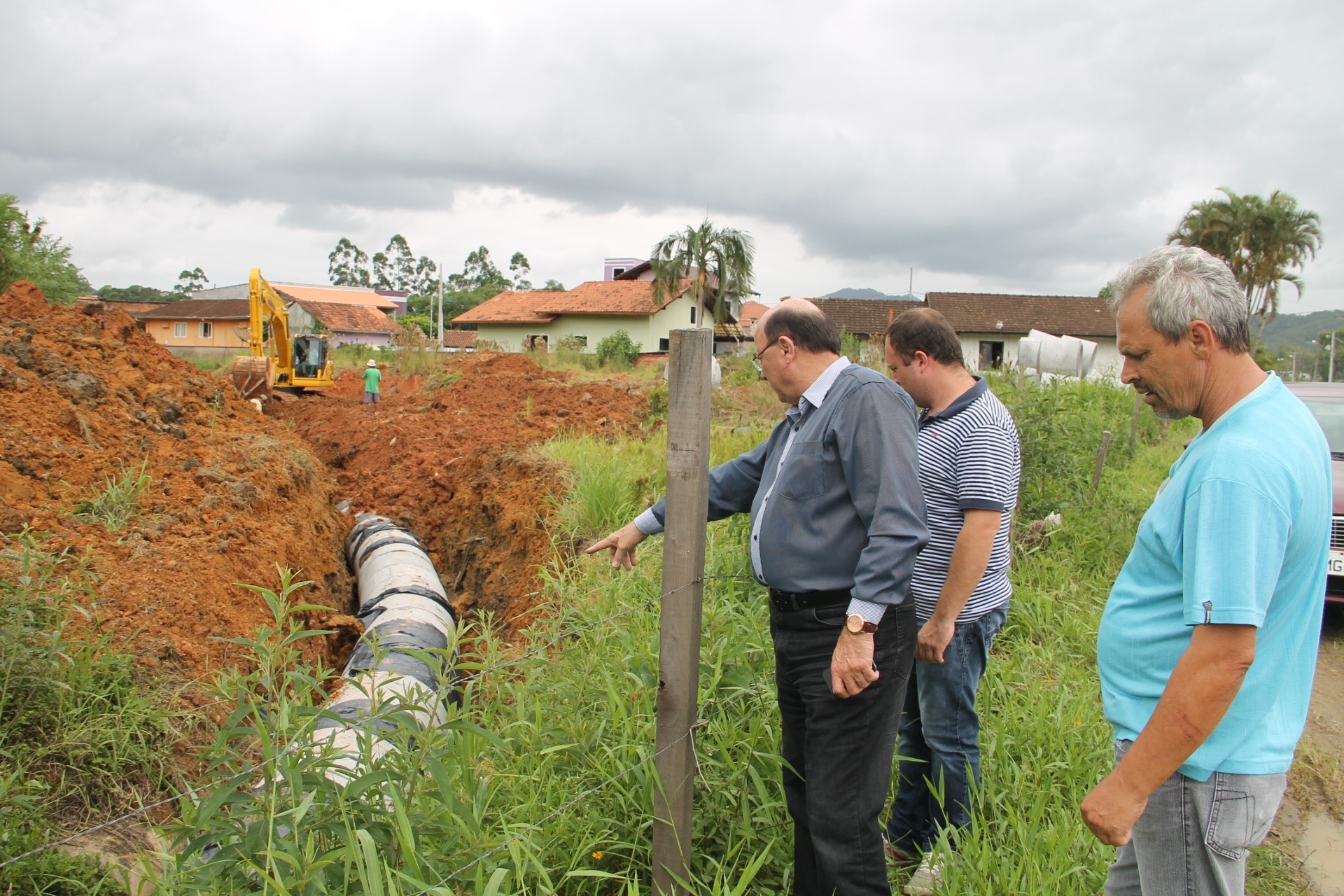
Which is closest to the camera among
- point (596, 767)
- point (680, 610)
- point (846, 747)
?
point (846, 747)

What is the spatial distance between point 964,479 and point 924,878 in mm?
1366

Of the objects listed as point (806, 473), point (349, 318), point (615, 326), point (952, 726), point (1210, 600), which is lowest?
point (952, 726)

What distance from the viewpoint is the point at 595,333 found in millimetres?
37875

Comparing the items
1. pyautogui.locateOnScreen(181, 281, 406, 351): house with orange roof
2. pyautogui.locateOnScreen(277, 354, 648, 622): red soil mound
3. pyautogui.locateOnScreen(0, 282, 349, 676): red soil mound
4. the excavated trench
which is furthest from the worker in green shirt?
pyautogui.locateOnScreen(181, 281, 406, 351): house with orange roof

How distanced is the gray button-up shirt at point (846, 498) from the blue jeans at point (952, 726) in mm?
808

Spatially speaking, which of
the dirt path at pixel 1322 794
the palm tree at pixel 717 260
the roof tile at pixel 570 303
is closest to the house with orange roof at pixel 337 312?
the roof tile at pixel 570 303

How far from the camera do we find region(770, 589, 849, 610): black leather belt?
92.7 inches

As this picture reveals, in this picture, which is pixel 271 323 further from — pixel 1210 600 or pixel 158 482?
pixel 1210 600

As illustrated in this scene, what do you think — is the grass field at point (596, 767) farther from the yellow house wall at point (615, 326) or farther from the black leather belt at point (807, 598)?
the yellow house wall at point (615, 326)

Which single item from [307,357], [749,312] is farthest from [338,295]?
[307,357]

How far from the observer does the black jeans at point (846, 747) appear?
2.33 m

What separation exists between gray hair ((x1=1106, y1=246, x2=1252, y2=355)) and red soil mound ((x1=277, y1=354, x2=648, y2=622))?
14.3ft

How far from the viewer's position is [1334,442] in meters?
6.88

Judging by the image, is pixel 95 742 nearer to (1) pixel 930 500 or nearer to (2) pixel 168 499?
(2) pixel 168 499
